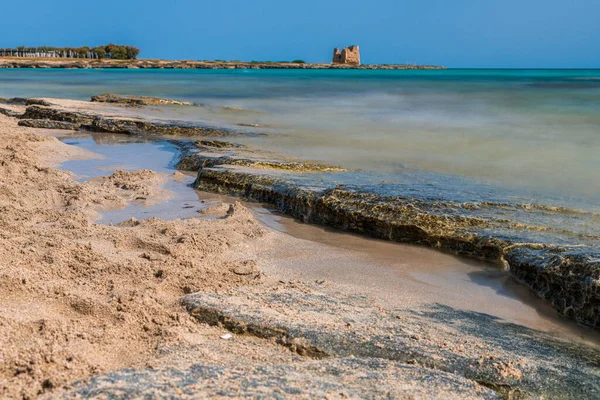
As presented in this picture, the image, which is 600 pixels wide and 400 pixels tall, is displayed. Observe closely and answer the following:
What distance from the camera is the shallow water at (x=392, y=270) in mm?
3490

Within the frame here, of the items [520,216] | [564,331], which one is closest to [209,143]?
[520,216]

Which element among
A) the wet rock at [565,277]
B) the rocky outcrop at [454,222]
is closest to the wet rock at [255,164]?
the rocky outcrop at [454,222]

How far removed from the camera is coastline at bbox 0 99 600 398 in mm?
2125

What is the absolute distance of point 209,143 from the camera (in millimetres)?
9477

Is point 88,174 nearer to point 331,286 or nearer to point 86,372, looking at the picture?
point 331,286

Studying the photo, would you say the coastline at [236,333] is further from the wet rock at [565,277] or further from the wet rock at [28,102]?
the wet rock at [28,102]

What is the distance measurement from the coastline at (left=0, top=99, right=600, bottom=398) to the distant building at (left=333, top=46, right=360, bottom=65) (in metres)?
124

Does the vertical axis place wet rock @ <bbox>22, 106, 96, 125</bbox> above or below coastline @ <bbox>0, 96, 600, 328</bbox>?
above

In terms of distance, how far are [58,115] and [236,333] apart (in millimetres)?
11919

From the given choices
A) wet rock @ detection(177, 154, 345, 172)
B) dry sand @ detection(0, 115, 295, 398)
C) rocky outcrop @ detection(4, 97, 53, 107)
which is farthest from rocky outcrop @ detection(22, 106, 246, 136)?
dry sand @ detection(0, 115, 295, 398)

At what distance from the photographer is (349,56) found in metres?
123

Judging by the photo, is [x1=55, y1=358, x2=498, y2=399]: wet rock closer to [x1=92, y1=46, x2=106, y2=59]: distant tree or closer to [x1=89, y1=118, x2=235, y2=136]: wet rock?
[x1=89, y1=118, x2=235, y2=136]: wet rock

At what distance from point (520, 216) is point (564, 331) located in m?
2.03

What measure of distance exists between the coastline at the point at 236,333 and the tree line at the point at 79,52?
386ft
